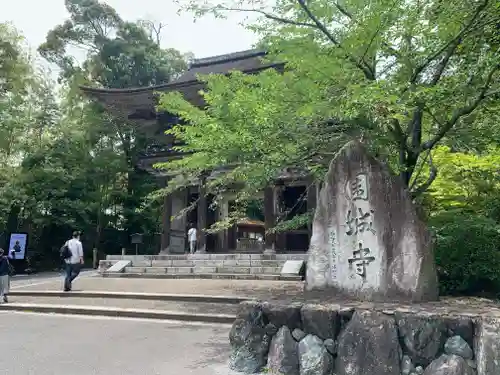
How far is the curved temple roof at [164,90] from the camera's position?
722 inches

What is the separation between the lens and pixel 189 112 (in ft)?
24.3

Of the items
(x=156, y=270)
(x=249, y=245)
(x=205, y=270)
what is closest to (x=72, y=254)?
(x=156, y=270)

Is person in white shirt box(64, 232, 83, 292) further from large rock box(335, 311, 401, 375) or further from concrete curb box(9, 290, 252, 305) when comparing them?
large rock box(335, 311, 401, 375)

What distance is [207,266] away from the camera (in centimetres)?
1397

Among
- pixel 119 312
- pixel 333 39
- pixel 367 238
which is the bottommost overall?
pixel 119 312

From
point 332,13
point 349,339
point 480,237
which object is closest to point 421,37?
point 332,13

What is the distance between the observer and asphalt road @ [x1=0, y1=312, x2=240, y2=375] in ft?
15.9

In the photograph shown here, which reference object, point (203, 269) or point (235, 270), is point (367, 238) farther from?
point (203, 269)

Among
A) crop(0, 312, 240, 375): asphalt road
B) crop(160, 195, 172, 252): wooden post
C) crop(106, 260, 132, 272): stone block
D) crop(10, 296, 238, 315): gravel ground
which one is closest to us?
crop(0, 312, 240, 375): asphalt road

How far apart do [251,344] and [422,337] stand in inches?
76.7

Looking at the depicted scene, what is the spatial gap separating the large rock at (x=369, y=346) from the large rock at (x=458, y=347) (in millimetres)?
445

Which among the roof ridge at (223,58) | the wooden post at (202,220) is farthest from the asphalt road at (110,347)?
the roof ridge at (223,58)

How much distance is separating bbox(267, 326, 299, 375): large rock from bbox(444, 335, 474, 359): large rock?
1557 mm

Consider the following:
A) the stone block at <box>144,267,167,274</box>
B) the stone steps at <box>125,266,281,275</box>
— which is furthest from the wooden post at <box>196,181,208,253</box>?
the stone steps at <box>125,266,281,275</box>
